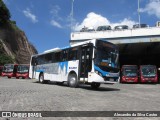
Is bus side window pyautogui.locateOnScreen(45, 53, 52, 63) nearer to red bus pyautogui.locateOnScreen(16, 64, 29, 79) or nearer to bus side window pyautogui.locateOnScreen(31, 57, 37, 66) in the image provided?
bus side window pyautogui.locateOnScreen(31, 57, 37, 66)

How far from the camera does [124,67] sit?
109 feet

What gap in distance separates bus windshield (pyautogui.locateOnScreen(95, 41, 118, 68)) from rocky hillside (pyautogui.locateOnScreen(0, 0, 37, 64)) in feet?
137

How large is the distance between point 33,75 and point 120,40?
1232cm

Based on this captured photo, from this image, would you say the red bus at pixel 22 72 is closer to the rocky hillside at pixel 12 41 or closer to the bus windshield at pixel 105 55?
the rocky hillside at pixel 12 41

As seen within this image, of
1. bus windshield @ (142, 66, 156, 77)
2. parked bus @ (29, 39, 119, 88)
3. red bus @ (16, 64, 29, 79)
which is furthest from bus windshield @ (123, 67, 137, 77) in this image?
red bus @ (16, 64, 29, 79)

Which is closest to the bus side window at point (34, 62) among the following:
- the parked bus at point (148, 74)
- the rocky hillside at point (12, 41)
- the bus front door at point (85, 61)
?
the bus front door at point (85, 61)

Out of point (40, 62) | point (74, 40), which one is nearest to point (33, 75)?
point (40, 62)

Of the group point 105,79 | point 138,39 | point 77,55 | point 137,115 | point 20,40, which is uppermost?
point 20,40

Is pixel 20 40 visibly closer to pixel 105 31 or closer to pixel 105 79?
pixel 105 31

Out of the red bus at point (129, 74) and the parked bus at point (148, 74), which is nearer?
the parked bus at point (148, 74)

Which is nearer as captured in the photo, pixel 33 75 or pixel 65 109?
pixel 65 109

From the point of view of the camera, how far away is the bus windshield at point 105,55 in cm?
1662

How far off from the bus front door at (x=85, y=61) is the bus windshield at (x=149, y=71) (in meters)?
16.2

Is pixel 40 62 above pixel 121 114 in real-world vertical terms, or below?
above
